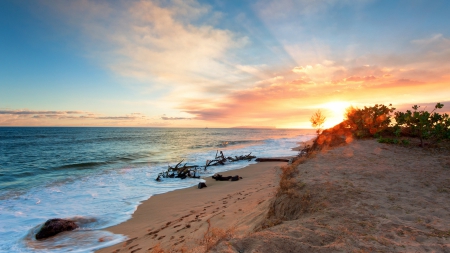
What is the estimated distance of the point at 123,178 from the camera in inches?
701

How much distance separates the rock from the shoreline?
1.57m

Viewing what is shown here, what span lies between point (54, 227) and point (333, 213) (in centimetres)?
1009

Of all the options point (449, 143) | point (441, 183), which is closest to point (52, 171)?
point (441, 183)

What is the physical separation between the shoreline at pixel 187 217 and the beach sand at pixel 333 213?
0.15 ft

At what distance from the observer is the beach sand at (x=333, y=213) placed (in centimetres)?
367

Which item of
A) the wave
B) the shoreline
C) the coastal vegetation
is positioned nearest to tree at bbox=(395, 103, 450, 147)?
the coastal vegetation

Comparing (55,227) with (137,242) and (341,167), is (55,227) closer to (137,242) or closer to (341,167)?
(137,242)

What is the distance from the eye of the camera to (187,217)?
8.97 meters

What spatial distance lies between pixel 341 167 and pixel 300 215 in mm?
4734

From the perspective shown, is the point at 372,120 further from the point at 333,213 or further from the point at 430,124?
the point at 333,213

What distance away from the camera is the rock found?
823 centimetres

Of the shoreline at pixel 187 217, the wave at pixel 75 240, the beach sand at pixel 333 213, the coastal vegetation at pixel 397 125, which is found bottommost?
the wave at pixel 75 240

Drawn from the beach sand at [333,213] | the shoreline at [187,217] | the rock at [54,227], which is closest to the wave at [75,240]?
the rock at [54,227]

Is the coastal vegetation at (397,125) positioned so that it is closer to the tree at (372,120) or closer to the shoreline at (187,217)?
the tree at (372,120)
